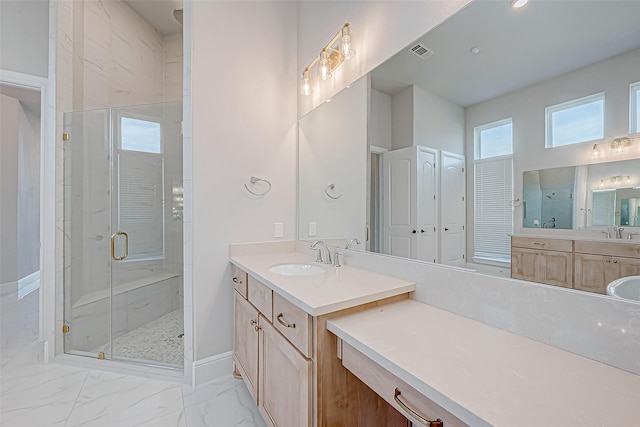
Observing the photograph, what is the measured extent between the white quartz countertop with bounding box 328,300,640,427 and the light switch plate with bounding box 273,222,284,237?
1.29 meters

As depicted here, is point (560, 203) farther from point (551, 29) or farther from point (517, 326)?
point (551, 29)

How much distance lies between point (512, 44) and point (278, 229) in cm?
175

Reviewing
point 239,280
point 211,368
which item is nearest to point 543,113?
point 239,280

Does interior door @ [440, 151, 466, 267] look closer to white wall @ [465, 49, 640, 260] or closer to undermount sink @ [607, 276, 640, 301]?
white wall @ [465, 49, 640, 260]

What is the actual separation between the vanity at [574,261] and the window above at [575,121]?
0.31 metres

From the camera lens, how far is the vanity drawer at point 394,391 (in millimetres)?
609

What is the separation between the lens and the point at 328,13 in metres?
1.88

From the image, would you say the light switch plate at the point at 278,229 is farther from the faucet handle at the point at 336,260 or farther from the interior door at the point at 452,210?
the interior door at the point at 452,210

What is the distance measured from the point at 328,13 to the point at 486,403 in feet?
7.37

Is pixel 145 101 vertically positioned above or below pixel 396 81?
above

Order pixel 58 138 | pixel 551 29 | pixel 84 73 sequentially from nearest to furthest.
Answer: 1. pixel 551 29
2. pixel 58 138
3. pixel 84 73

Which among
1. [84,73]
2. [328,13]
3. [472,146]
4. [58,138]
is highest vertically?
[328,13]

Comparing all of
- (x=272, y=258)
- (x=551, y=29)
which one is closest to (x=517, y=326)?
(x=551, y=29)

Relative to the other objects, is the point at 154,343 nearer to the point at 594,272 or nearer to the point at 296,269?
the point at 296,269
